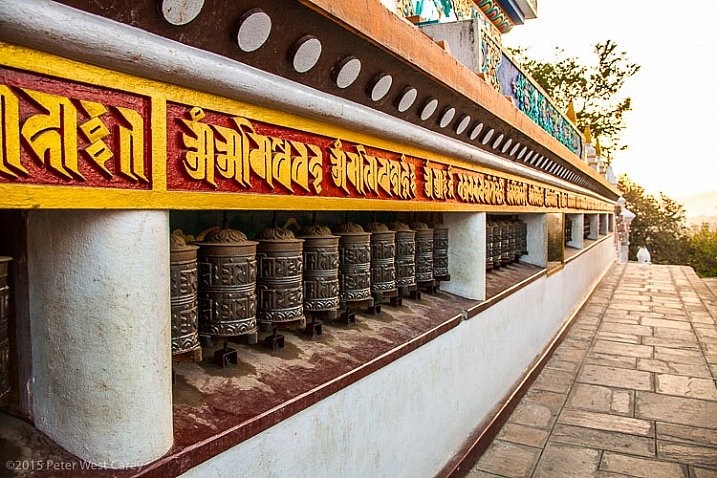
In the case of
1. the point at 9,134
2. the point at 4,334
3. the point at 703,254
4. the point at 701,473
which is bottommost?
the point at 703,254

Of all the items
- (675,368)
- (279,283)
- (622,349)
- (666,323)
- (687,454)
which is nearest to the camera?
(279,283)

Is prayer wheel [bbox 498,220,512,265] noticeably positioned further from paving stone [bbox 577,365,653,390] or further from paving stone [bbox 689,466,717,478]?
paving stone [bbox 689,466,717,478]

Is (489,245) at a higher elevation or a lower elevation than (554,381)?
higher

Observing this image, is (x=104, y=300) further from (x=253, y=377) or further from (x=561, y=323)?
(x=561, y=323)

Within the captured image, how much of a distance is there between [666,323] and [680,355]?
6.86ft

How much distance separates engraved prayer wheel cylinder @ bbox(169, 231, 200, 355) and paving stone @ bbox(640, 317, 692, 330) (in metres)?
8.08

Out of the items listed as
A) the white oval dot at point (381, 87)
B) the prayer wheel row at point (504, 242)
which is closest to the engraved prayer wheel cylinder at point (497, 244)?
the prayer wheel row at point (504, 242)

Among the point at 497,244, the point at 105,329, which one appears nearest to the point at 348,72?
the point at 105,329

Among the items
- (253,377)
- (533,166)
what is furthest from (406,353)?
(533,166)

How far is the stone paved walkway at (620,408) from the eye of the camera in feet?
12.6

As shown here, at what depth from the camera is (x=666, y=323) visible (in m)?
8.61

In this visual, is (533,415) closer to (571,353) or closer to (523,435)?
(523,435)

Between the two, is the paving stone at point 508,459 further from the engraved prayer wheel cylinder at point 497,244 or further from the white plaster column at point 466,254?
the engraved prayer wheel cylinder at point 497,244

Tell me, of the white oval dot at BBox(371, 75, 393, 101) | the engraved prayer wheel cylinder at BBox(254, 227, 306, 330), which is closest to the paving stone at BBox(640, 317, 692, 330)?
the white oval dot at BBox(371, 75, 393, 101)
